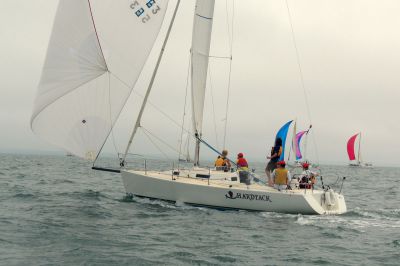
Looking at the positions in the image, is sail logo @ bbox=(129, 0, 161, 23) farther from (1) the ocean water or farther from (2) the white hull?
(1) the ocean water

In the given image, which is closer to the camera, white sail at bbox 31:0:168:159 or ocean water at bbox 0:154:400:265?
ocean water at bbox 0:154:400:265

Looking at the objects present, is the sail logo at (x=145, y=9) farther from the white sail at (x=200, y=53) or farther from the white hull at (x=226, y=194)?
the white hull at (x=226, y=194)

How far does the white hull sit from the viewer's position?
13.5m

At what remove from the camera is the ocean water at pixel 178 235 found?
27.6ft

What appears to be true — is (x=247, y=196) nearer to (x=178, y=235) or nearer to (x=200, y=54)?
(x=178, y=235)

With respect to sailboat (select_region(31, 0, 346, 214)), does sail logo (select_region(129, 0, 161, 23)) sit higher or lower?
higher

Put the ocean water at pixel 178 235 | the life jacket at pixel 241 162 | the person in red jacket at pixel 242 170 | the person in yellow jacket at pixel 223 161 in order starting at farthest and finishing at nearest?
the person in yellow jacket at pixel 223 161, the life jacket at pixel 241 162, the person in red jacket at pixel 242 170, the ocean water at pixel 178 235

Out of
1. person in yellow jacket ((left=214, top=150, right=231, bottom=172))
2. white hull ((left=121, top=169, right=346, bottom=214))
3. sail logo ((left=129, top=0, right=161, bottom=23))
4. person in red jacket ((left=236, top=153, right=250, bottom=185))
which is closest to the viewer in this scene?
white hull ((left=121, top=169, right=346, bottom=214))

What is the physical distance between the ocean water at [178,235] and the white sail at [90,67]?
7.10ft

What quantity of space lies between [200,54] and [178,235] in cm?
816

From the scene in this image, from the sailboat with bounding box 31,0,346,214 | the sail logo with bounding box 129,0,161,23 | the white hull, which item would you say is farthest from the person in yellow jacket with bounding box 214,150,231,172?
the sail logo with bounding box 129,0,161,23

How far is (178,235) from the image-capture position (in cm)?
1038

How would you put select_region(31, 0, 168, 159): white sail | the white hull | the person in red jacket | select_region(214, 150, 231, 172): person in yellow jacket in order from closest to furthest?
select_region(31, 0, 168, 159): white sail, the white hull, the person in red jacket, select_region(214, 150, 231, 172): person in yellow jacket

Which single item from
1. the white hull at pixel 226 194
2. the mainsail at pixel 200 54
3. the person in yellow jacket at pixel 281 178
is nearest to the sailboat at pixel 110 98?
the white hull at pixel 226 194
